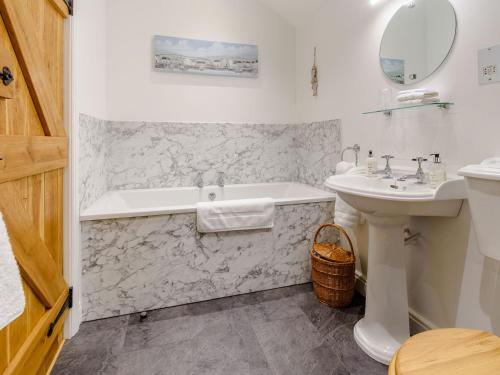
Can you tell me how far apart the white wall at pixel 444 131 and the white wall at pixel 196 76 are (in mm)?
918

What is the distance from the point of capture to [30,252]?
3.96 feet

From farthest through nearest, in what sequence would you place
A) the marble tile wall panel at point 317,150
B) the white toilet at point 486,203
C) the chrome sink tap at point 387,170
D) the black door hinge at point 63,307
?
the marble tile wall panel at point 317,150 → the chrome sink tap at point 387,170 → the black door hinge at point 63,307 → the white toilet at point 486,203

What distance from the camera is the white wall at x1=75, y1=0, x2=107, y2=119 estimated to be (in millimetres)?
1789

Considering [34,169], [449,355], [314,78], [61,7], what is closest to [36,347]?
[34,169]

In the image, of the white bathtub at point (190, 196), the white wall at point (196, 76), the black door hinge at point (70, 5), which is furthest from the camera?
the white wall at point (196, 76)

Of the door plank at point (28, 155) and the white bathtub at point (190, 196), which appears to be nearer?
the door plank at point (28, 155)

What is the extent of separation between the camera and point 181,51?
2.76 metres

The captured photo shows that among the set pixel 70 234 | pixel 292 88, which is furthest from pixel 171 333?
pixel 292 88

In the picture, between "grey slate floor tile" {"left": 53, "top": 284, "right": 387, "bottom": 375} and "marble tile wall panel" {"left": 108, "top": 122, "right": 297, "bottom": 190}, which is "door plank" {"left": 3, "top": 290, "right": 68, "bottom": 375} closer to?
"grey slate floor tile" {"left": 53, "top": 284, "right": 387, "bottom": 375}

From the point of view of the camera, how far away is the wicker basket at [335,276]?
189 cm

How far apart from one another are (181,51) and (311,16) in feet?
4.38

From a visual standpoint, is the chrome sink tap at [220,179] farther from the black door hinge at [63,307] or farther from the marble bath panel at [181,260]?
the black door hinge at [63,307]

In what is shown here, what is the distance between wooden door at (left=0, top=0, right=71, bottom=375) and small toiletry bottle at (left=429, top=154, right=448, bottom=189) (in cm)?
185

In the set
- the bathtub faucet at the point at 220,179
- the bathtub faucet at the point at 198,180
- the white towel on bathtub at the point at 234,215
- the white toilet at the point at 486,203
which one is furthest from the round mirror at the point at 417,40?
the bathtub faucet at the point at 198,180
